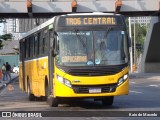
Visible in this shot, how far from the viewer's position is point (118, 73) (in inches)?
663

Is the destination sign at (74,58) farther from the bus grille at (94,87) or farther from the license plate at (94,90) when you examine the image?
the license plate at (94,90)

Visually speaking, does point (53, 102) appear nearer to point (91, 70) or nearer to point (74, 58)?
point (74, 58)

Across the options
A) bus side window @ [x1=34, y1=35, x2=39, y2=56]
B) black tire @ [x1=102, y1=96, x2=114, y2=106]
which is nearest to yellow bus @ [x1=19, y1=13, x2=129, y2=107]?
black tire @ [x1=102, y1=96, x2=114, y2=106]

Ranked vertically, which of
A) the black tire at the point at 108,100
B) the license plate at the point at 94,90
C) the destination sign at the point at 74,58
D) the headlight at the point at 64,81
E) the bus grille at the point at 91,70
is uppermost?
the destination sign at the point at 74,58

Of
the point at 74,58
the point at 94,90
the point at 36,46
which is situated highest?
the point at 36,46

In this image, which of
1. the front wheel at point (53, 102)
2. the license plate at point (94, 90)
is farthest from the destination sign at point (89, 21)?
the front wheel at point (53, 102)

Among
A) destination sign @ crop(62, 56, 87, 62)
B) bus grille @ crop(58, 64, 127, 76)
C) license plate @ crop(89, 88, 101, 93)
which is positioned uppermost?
destination sign @ crop(62, 56, 87, 62)

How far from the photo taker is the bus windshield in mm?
16859

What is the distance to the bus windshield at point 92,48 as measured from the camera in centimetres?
1686

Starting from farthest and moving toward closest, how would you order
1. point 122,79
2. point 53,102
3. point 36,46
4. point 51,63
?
1. point 36,46
2. point 53,102
3. point 51,63
4. point 122,79

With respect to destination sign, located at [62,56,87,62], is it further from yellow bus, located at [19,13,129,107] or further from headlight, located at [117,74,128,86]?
headlight, located at [117,74,128,86]

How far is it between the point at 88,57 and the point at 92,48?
0.33 m

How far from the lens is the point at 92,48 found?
17.0m

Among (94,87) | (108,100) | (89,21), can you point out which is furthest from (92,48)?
(108,100)
